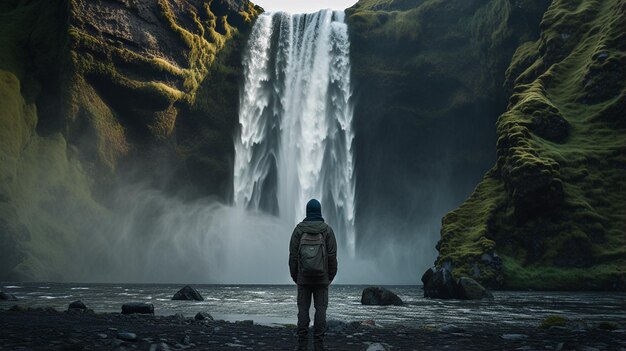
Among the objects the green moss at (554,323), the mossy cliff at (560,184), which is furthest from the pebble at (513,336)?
the mossy cliff at (560,184)

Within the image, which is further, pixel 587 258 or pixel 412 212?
pixel 412 212

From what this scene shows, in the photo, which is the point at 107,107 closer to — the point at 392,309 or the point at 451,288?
the point at 451,288

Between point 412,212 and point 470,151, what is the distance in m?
14.0

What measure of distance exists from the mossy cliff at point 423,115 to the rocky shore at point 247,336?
7616 cm

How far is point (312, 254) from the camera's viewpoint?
36.4 ft

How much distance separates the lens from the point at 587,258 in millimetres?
62375

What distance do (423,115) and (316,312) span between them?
85.3 meters

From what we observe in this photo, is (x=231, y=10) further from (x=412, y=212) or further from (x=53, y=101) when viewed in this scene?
(x=412, y=212)

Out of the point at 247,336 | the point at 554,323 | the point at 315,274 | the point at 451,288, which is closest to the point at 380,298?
the point at 451,288

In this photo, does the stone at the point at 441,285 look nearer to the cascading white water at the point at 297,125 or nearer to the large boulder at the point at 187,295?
the large boulder at the point at 187,295

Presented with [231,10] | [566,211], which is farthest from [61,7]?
[566,211]

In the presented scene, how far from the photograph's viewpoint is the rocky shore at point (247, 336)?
460 inches

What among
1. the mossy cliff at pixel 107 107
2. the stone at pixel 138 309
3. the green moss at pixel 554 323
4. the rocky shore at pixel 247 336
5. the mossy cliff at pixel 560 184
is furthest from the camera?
the mossy cliff at pixel 107 107

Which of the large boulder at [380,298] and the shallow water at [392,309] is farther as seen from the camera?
the large boulder at [380,298]
